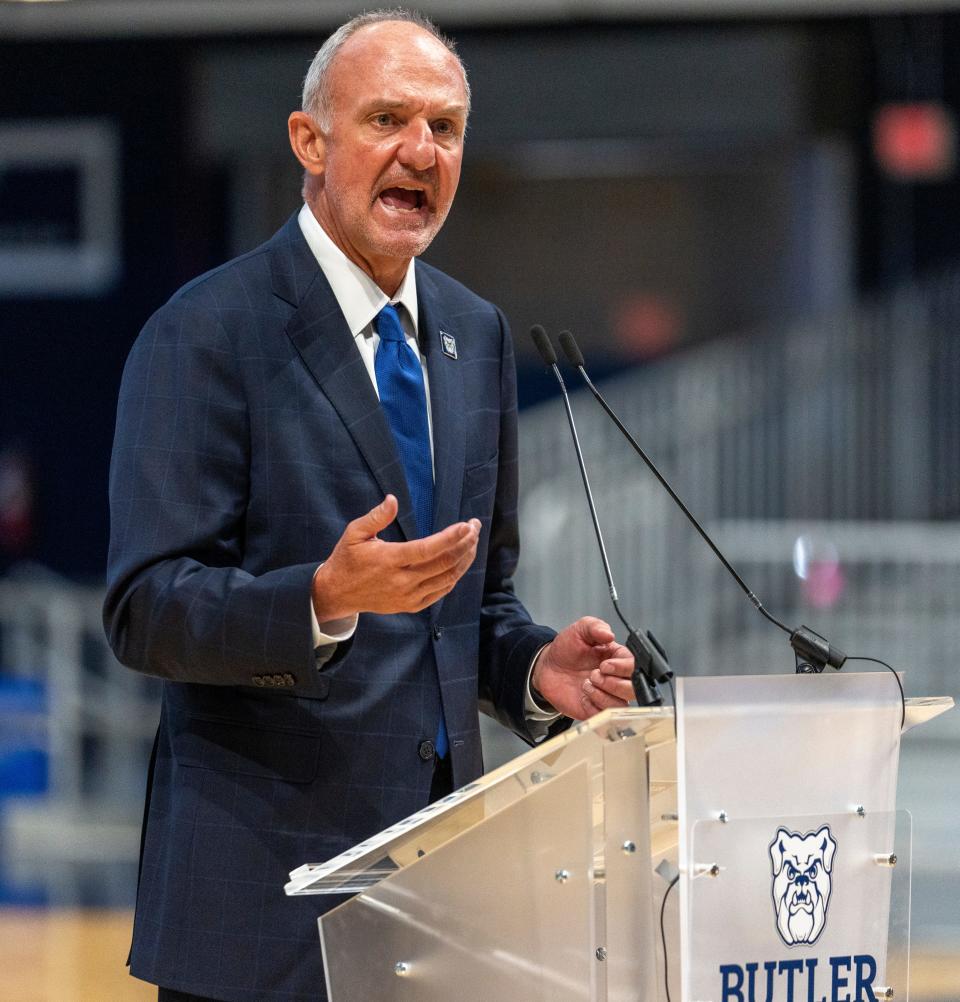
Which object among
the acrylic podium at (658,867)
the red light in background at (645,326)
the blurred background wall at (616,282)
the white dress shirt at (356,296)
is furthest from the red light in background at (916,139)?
the acrylic podium at (658,867)

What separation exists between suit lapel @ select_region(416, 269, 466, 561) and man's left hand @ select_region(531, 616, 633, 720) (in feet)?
0.70

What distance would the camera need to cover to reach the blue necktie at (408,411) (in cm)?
208

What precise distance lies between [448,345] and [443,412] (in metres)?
0.13

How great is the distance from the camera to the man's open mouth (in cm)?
209

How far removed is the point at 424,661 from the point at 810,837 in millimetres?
542

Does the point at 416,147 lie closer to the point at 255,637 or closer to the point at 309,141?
the point at 309,141

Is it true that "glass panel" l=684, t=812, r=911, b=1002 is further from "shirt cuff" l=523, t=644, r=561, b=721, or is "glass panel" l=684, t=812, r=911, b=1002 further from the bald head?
the bald head

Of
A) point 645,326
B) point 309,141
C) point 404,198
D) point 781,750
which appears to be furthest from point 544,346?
point 645,326

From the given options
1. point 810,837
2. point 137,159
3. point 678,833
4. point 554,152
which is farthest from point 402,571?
point 137,159

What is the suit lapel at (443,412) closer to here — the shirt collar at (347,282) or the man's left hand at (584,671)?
the shirt collar at (347,282)

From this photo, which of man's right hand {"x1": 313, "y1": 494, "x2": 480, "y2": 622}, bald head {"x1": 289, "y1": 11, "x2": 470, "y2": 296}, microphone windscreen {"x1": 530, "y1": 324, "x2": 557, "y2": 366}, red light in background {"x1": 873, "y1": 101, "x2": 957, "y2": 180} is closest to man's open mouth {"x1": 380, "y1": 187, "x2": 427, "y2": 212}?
bald head {"x1": 289, "y1": 11, "x2": 470, "y2": 296}

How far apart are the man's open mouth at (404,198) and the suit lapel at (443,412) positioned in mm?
165

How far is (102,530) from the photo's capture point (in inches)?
403

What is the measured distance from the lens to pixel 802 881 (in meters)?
1.72
